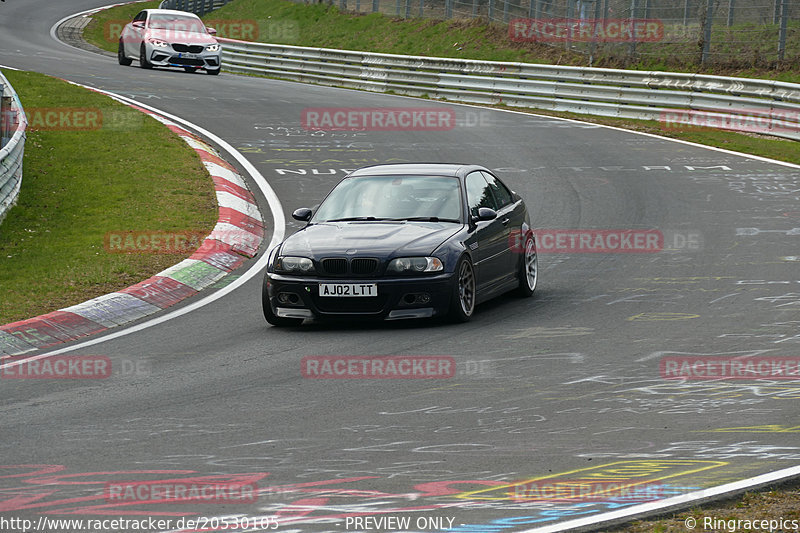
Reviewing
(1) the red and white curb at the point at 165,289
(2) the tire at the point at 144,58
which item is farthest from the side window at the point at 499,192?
(2) the tire at the point at 144,58

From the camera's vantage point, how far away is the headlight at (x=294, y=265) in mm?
10734

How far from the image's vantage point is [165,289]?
12.3 metres

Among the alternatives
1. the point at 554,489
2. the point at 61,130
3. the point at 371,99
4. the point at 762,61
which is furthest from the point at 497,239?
the point at 762,61

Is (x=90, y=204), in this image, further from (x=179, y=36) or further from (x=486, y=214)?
(x=179, y=36)

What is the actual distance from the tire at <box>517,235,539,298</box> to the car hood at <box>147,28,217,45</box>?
23.3m

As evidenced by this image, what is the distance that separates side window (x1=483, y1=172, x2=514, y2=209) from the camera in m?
12.5

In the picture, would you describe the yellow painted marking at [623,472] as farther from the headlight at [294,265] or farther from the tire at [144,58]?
the tire at [144,58]

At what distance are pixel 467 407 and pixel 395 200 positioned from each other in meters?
4.37

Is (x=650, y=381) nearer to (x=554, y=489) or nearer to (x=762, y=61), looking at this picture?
(x=554, y=489)

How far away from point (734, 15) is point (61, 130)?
17.6 meters
